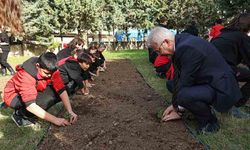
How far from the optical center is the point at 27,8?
17.7m

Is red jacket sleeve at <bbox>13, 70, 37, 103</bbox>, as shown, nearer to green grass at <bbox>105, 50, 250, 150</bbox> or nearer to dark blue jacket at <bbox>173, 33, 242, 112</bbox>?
dark blue jacket at <bbox>173, 33, 242, 112</bbox>

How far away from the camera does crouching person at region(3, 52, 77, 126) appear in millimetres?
4004

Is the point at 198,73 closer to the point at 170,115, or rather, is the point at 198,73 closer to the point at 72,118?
the point at 170,115

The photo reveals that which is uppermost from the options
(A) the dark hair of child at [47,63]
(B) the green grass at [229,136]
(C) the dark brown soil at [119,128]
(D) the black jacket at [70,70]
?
(A) the dark hair of child at [47,63]

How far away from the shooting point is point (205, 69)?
371cm

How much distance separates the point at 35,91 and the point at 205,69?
204 cm

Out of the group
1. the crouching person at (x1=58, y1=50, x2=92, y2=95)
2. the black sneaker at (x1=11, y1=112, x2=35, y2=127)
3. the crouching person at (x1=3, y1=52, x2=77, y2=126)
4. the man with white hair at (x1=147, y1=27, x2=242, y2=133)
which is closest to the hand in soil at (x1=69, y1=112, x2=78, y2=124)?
the crouching person at (x1=3, y1=52, x2=77, y2=126)

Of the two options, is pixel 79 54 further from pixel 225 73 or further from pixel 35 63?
pixel 225 73

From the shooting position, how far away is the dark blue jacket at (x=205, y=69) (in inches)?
143

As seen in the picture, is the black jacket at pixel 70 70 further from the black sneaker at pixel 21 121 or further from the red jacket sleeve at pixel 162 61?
the red jacket sleeve at pixel 162 61

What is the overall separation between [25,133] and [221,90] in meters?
2.39

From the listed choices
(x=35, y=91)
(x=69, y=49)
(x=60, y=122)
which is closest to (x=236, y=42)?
(x=60, y=122)

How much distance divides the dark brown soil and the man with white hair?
1.51 ft

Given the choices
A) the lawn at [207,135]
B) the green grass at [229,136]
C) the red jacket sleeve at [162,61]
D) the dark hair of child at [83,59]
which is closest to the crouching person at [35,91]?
the lawn at [207,135]
